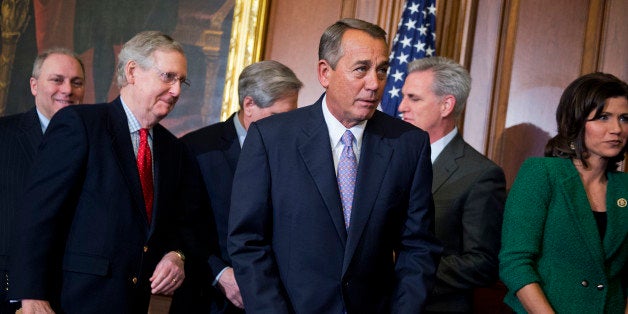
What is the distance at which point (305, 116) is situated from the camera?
321 cm

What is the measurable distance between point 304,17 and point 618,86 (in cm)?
296

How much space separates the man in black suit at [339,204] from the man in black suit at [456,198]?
81cm

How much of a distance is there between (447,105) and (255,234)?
1.77 metres

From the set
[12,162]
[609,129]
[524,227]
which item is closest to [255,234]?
[524,227]

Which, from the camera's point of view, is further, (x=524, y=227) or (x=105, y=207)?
(x=524, y=227)

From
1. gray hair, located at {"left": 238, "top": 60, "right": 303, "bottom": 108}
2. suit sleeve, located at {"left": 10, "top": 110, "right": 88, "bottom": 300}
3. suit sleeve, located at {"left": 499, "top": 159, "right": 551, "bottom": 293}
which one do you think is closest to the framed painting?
gray hair, located at {"left": 238, "top": 60, "right": 303, "bottom": 108}

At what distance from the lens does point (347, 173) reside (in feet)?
10.1

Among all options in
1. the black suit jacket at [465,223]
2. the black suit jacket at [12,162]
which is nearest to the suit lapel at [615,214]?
the black suit jacket at [465,223]

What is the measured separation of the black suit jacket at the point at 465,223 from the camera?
3.87m

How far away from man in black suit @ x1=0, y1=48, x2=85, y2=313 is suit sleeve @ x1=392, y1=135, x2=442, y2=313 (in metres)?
1.61

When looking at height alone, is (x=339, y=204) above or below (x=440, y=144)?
below

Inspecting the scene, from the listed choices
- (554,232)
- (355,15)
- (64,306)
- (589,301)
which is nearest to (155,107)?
(64,306)

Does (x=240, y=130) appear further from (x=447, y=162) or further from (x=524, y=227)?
(x=524, y=227)

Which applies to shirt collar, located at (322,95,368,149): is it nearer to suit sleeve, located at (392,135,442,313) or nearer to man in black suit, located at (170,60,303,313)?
suit sleeve, located at (392,135,442,313)
